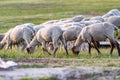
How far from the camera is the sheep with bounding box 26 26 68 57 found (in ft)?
65.9

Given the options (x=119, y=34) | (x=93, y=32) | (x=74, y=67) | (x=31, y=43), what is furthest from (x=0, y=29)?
(x=74, y=67)

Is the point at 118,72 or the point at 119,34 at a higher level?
the point at 118,72

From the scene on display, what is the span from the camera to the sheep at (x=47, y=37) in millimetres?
20094

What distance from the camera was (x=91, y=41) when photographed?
20.3m

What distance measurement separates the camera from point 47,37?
20.4 metres

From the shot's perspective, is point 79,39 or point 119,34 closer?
point 79,39

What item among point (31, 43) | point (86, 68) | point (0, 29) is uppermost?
point (86, 68)

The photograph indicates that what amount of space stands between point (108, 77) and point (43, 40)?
857cm

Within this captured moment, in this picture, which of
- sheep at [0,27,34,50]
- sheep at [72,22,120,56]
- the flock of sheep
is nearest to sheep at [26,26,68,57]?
the flock of sheep

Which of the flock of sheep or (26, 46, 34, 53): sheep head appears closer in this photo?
the flock of sheep

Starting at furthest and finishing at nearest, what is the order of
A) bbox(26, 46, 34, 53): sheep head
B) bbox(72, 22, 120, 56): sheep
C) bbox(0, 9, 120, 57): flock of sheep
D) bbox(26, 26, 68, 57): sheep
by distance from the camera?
1. bbox(26, 46, 34, 53): sheep head
2. bbox(26, 26, 68, 57): sheep
3. bbox(0, 9, 120, 57): flock of sheep
4. bbox(72, 22, 120, 56): sheep

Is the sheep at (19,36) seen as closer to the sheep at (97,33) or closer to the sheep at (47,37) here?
the sheep at (47,37)

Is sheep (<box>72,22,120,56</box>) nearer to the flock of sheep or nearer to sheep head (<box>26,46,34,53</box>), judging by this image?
the flock of sheep

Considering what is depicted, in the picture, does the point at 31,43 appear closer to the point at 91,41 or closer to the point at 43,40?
the point at 43,40
